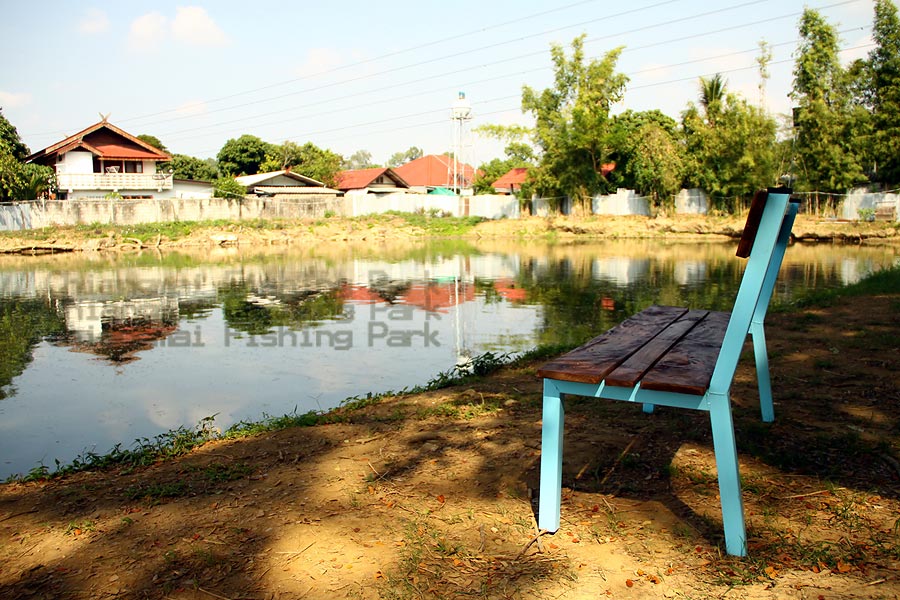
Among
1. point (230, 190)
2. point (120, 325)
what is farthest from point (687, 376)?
point (230, 190)

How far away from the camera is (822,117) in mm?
34094

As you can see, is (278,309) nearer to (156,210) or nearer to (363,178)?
(156,210)

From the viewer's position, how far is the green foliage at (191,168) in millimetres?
62844

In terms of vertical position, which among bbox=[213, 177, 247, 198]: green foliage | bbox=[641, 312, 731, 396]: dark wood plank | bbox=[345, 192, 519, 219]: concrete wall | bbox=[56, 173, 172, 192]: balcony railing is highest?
bbox=[56, 173, 172, 192]: balcony railing

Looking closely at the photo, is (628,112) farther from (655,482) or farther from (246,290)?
(655,482)

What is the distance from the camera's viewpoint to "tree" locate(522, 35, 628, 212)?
42469 mm

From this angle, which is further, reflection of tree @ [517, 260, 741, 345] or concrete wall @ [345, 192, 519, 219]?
concrete wall @ [345, 192, 519, 219]

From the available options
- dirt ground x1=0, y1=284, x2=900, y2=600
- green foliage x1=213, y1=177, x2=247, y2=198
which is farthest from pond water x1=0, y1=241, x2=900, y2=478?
green foliage x1=213, y1=177, x2=247, y2=198

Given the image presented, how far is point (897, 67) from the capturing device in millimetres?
32781

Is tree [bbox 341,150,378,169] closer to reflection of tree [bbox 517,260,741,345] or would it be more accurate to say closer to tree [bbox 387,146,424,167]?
tree [bbox 387,146,424,167]

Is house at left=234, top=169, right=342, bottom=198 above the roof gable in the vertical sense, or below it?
below

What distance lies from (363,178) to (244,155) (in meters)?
11.7

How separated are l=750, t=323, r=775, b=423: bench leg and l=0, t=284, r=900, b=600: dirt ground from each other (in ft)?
0.35

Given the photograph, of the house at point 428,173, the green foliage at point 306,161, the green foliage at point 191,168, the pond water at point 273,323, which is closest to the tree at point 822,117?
the pond water at point 273,323
